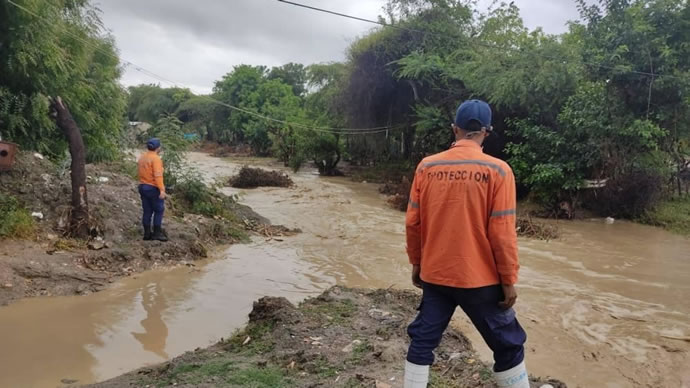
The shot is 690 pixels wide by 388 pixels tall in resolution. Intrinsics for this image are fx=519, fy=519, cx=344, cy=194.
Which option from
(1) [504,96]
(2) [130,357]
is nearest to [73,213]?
(2) [130,357]

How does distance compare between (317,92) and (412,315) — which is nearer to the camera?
(412,315)

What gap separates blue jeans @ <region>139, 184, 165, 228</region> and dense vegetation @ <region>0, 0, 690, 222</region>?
314cm

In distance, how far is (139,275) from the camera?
296 inches

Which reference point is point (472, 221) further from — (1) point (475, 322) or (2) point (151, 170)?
(2) point (151, 170)

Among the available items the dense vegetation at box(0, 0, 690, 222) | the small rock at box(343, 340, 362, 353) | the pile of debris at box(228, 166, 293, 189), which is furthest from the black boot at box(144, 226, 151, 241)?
the pile of debris at box(228, 166, 293, 189)

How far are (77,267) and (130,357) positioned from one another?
112 inches

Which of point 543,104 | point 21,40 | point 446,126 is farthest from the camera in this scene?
point 446,126

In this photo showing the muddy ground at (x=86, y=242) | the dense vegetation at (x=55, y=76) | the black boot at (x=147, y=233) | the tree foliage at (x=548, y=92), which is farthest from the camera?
the tree foliage at (x=548, y=92)

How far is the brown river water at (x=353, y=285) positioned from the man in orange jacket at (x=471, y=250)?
2.32 metres

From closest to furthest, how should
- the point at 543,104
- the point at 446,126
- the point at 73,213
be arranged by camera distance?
the point at 73,213, the point at 543,104, the point at 446,126

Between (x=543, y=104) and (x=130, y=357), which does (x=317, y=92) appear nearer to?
(x=543, y=104)

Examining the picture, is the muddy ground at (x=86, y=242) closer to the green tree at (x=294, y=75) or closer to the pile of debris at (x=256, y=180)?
the pile of debris at (x=256, y=180)

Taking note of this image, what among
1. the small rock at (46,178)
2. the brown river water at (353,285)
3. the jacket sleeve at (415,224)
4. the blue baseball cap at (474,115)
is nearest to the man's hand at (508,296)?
the jacket sleeve at (415,224)

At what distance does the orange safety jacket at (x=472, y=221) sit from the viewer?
274 cm
